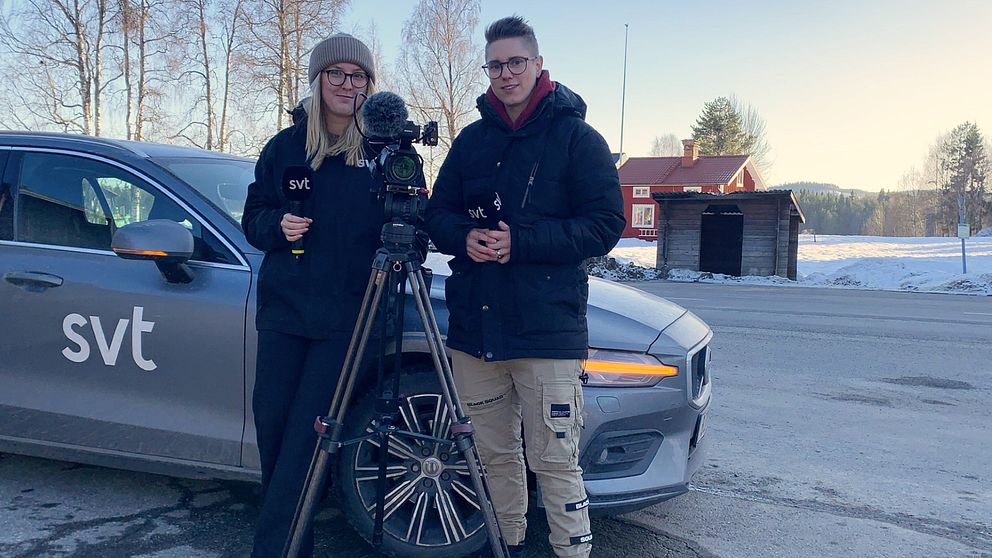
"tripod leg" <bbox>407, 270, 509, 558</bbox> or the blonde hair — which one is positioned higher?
the blonde hair

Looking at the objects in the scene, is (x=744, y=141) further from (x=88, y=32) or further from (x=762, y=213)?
(x=88, y=32)

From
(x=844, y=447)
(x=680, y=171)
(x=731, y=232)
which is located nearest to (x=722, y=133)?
(x=680, y=171)

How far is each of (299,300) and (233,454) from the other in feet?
3.01

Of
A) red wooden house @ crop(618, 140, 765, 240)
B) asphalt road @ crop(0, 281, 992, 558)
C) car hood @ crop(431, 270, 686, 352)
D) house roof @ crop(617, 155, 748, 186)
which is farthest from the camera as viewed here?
red wooden house @ crop(618, 140, 765, 240)

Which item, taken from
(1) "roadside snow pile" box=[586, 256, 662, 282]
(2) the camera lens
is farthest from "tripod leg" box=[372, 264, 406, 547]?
(1) "roadside snow pile" box=[586, 256, 662, 282]

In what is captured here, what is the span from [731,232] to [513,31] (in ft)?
69.8

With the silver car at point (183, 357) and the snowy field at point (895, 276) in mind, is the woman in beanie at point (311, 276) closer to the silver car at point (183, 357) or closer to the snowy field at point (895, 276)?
the silver car at point (183, 357)

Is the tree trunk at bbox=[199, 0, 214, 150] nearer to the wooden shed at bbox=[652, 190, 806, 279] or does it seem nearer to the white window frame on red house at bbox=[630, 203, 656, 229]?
the wooden shed at bbox=[652, 190, 806, 279]

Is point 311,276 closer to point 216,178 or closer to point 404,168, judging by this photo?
point 404,168

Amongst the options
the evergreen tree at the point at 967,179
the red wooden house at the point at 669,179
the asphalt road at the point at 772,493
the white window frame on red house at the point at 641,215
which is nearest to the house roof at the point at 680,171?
the red wooden house at the point at 669,179

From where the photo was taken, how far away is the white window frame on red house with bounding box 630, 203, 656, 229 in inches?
1879

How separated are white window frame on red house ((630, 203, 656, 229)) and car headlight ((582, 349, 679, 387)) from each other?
45434 mm

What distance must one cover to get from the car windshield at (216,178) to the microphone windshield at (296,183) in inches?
30.4

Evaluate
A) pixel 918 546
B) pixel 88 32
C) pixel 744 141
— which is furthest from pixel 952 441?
pixel 744 141
